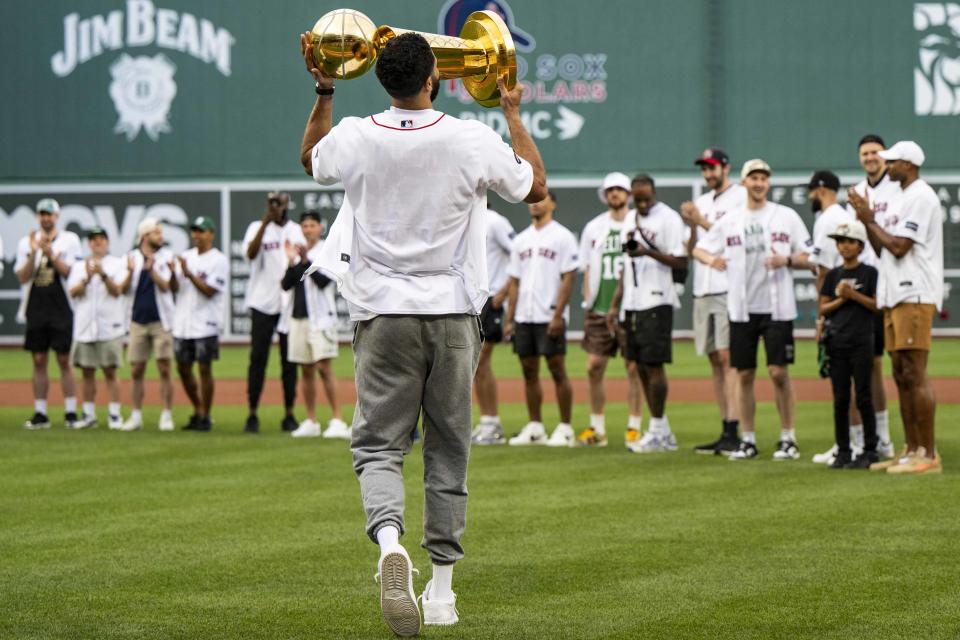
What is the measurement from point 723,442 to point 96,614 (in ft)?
23.3

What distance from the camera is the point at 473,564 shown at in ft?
23.4

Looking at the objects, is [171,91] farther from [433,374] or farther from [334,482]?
[433,374]

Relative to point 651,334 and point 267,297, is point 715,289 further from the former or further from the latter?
point 267,297

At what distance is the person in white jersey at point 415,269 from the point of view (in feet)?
18.1

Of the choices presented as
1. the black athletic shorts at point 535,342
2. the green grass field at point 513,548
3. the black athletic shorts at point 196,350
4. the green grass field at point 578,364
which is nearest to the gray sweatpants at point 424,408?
the green grass field at point 513,548

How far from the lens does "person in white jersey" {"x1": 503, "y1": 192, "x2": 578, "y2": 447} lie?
13.2m

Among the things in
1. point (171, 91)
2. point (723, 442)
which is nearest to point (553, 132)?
point (171, 91)

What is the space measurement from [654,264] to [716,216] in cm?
67

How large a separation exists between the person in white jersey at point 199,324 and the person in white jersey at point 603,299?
387 centimetres

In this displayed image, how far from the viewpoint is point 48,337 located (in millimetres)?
15234

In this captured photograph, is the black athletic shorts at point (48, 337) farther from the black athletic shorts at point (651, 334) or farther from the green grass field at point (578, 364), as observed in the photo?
the green grass field at point (578, 364)

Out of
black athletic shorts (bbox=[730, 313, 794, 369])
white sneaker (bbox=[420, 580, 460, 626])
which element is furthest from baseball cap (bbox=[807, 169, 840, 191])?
white sneaker (bbox=[420, 580, 460, 626])

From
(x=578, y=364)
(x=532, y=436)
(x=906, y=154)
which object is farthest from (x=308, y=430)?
(x=578, y=364)

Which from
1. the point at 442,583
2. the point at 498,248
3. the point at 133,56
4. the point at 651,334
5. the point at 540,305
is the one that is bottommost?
the point at 442,583
